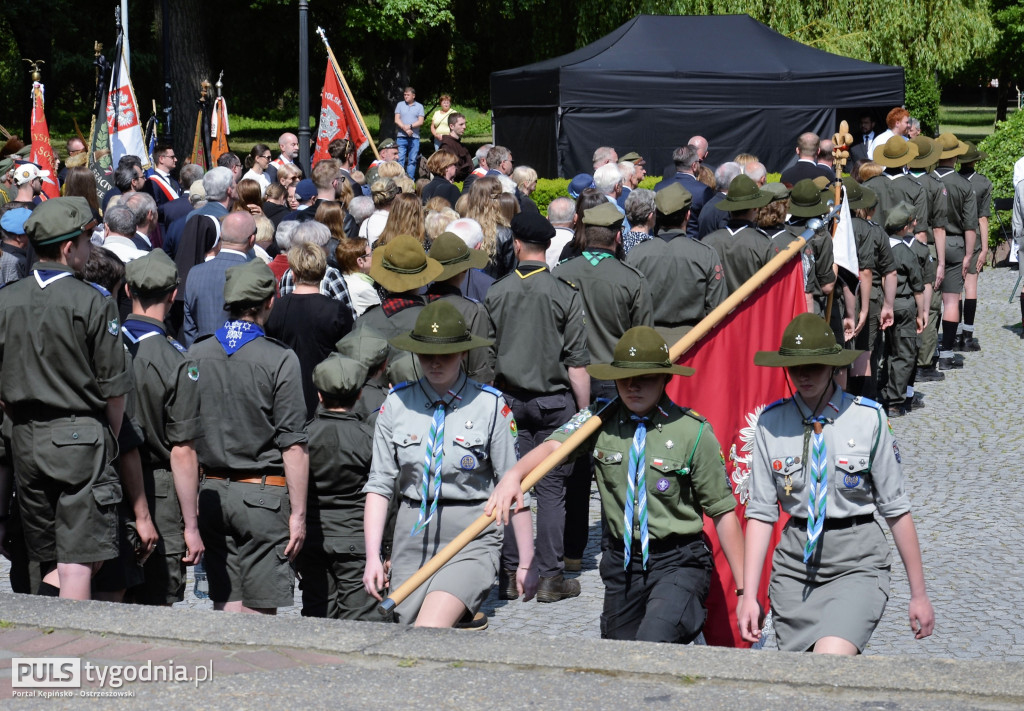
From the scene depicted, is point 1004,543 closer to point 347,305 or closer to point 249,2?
point 347,305

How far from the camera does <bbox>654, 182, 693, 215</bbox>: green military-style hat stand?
28.0ft

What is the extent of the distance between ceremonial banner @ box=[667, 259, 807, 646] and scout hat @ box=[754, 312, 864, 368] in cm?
78

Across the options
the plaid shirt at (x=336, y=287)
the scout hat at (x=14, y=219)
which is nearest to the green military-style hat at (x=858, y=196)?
the plaid shirt at (x=336, y=287)

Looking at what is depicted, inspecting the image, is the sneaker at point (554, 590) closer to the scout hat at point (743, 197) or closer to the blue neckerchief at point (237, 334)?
the blue neckerchief at point (237, 334)

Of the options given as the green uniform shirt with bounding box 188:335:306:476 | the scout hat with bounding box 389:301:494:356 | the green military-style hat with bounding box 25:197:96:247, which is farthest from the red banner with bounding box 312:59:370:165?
the scout hat with bounding box 389:301:494:356

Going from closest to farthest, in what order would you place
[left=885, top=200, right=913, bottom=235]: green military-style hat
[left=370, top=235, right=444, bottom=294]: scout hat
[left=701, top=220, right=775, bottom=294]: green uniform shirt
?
[left=370, top=235, right=444, bottom=294]: scout hat < [left=701, top=220, right=775, bottom=294]: green uniform shirt < [left=885, top=200, right=913, bottom=235]: green military-style hat

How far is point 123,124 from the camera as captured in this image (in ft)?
47.0

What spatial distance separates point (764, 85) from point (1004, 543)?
538 inches

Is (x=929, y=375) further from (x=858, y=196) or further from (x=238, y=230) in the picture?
(x=238, y=230)

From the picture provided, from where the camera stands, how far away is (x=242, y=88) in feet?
120

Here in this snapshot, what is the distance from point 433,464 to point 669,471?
894 mm

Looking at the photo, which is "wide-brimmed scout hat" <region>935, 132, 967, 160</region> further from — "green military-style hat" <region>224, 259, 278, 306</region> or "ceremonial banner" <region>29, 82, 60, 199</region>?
"green military-style hat" <region>224, 259, 278, 306</region>

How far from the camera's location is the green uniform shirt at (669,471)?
493 cm

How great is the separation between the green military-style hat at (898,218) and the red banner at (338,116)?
263 inches
